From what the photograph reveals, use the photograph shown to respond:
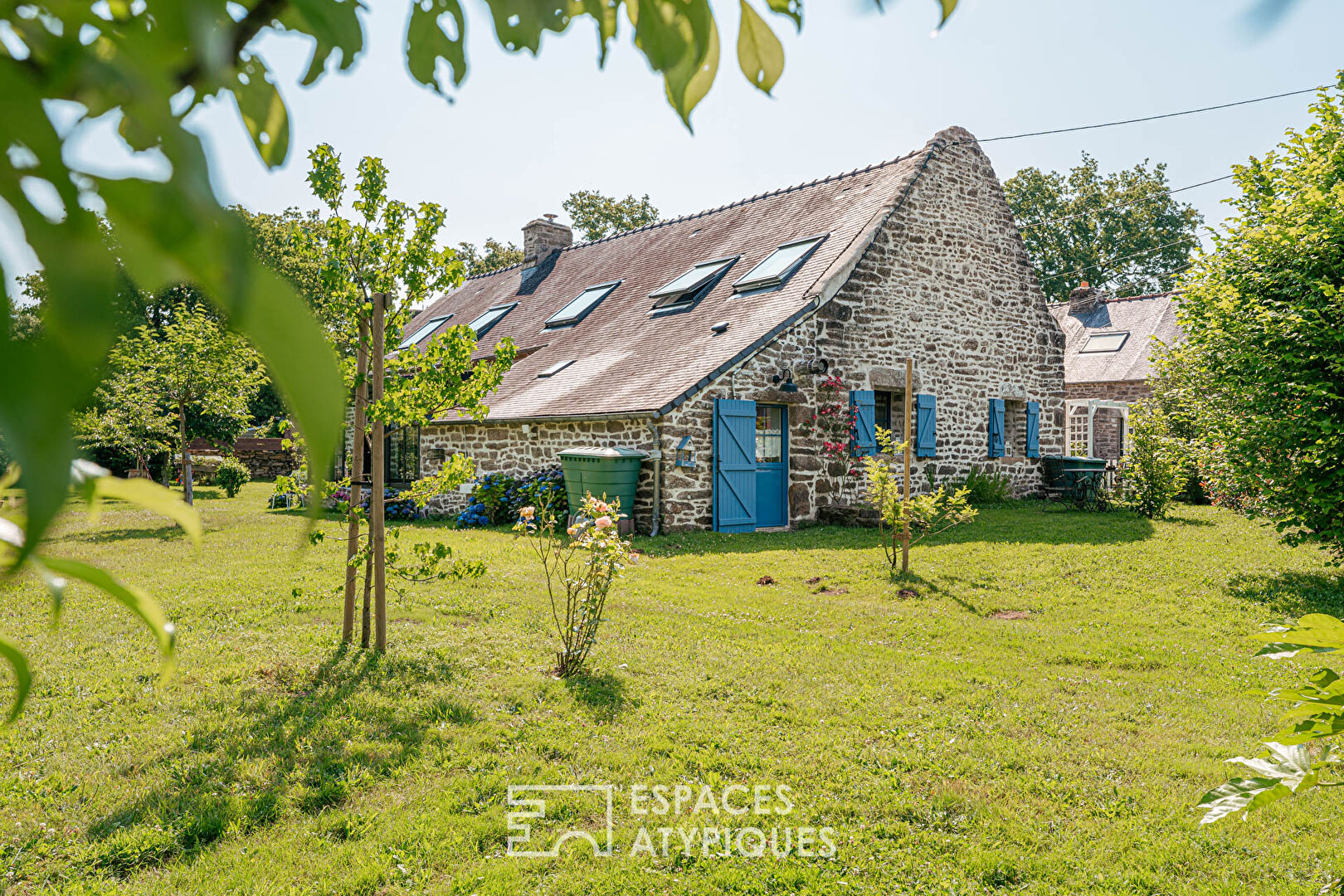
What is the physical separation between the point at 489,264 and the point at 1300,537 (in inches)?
1359

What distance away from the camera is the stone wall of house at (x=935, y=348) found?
12.2 m

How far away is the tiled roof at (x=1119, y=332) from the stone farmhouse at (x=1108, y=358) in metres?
0.02

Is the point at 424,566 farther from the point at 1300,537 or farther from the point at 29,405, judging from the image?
the point at 1300,537

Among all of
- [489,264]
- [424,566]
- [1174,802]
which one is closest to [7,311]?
[1174,802]

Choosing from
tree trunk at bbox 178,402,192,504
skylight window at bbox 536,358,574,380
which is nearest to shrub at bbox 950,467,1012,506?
skylight window at bbox 536,358,574,380

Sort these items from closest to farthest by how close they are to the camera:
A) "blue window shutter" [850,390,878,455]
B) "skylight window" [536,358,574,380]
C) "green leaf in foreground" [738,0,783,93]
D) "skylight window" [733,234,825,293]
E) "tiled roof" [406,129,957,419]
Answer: "green leaf in foreground" [738,0,783,93]
"tiled roof" [406,129,957,419]
"blue window shutter" [850,390,878,455]
"skylight window" [733,234,825,293]
"skylight window" [536,358,574,380]

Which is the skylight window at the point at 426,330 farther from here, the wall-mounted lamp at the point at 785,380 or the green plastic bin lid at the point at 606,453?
the wall-mounted lamp at the point at 785,380

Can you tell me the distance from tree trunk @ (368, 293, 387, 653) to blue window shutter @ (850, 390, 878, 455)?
9.16m

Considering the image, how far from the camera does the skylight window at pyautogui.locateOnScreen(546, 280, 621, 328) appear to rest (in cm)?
1728

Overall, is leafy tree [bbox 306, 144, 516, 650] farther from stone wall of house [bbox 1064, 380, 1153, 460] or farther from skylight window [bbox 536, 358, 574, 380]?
stone wall of house [bbox 1064, 380, 1153, 460]

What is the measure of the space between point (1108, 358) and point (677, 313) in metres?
16.1

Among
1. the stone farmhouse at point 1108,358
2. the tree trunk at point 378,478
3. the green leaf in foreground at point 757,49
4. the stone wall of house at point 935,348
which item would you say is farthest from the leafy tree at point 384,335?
the stone farmhouse at point 1108,358

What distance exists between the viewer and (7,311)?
0.89 ft

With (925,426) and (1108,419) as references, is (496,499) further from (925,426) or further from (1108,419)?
(1108,419)
